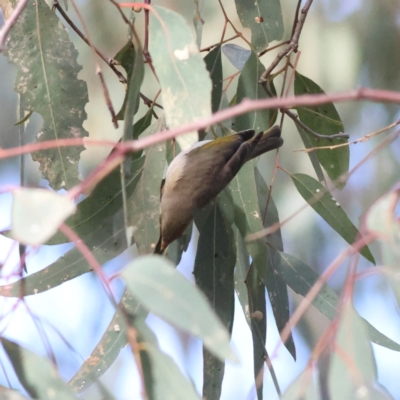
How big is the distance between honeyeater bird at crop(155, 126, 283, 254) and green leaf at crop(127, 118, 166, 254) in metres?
0.05

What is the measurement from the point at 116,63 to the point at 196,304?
0.65 m

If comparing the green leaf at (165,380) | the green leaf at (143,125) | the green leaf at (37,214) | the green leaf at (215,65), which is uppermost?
the green leaf at (215,65)

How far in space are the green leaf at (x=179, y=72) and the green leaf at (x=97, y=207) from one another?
28 centimetres

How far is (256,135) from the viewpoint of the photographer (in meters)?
0.96

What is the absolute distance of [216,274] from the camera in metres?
0.96

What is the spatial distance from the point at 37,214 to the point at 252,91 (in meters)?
0.65

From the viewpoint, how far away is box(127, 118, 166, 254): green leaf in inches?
32.3

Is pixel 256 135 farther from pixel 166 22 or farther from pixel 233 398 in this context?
pixel 233 398

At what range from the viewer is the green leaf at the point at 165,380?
55 centimetres

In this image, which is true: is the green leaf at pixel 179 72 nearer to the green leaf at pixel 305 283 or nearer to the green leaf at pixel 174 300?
the green leaf at pixel 174 300

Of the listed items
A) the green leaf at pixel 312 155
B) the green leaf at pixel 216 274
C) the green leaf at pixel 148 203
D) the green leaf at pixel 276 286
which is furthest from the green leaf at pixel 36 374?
the green leaf at pixel 312 155

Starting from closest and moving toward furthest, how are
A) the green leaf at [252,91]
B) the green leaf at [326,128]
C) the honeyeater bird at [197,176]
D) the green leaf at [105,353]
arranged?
the green leaf at [105,353] → the honeyeater bird at [197,176] → the green leaf at [252,91] → the green leaf at [326,128]

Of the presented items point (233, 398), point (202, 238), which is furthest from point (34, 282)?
point (233, 398)

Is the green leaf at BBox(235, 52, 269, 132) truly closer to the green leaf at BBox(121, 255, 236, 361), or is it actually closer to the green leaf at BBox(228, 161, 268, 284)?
the green leaf at BBox(228, 161, 268, 284)
